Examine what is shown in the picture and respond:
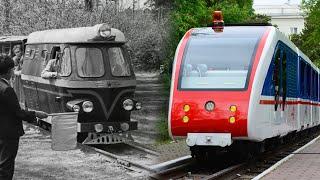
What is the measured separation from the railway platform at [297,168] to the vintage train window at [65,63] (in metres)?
4.26

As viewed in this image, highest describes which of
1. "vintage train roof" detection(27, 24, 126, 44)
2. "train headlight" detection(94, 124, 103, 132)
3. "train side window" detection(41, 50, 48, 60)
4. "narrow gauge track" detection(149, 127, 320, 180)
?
"vintage train roof" detection(27, 24, 126, 44)

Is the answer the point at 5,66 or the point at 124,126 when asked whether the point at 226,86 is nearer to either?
the point at 124,126

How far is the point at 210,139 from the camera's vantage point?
10695 millimetres

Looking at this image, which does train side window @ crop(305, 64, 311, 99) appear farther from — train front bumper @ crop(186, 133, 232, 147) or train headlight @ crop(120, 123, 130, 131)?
train front bumper @ crop(186, 133, 232, 147)

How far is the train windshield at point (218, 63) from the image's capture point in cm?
1105

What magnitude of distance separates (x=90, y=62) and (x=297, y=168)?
436cm

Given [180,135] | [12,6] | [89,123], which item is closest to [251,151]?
[180,135]

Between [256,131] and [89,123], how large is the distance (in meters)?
3.09

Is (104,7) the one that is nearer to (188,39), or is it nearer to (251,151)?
(188,39)

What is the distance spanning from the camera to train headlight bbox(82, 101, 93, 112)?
11.9m

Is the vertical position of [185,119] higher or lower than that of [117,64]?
lower

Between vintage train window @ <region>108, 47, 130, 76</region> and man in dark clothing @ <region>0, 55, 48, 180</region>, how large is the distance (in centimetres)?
539

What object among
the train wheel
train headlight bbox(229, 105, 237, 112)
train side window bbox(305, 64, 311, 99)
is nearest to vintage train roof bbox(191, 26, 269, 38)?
train headlight bbox(229, 105, 237, 112)

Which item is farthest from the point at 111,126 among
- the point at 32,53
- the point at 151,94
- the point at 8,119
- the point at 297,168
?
the point at 8,119
